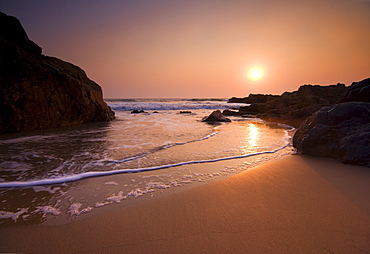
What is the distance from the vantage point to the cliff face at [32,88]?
274 inches

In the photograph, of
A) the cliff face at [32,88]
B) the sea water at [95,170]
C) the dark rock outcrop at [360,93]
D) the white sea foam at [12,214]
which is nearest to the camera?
the white sea foam at [12,214]

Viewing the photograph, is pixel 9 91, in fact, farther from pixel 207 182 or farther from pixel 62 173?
pixel 207 182

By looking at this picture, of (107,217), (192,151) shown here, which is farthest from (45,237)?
(192,151)

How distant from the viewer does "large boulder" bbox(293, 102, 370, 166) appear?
3.43 meters

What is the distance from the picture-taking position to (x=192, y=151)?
14.5ft

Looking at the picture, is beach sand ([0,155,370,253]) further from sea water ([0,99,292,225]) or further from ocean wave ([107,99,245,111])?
ocean wave ([107,99,245,111])

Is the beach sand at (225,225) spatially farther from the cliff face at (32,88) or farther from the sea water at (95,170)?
the cliff face at (32,88)

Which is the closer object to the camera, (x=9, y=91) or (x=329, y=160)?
(x=329, y=160)

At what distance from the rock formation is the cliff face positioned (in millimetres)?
9559

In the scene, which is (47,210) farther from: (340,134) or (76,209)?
(340,134)

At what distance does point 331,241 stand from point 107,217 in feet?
6.37

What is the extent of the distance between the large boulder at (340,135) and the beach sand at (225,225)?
4.02 ft

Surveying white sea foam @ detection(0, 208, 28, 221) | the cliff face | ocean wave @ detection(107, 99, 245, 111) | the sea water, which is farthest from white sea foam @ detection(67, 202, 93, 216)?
ocean wave @ detection(107, 99, 245, 111)

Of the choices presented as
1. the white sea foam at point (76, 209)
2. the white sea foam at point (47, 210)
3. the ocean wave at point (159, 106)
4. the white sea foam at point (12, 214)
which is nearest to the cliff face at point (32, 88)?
the white sea foam at point (12, 214)
